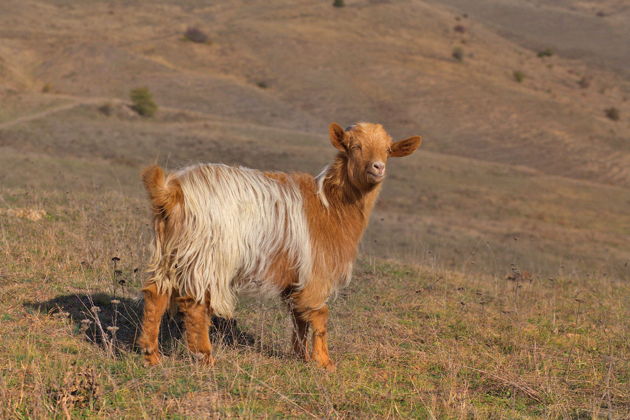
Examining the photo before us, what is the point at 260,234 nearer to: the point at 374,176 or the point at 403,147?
the point at 374,176

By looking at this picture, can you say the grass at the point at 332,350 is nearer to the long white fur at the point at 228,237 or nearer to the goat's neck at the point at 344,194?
the long white fur at the point at 228,237

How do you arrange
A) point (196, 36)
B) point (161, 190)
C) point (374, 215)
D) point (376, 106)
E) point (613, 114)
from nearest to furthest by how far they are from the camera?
point (161, 190), point (374, 215), point (376, 106), point (613, 114), point (196, 36)

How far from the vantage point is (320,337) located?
6.20m

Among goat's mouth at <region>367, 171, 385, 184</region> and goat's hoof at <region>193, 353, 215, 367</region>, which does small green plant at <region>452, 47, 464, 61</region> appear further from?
goat's hoof at <region>193, 353, 215, 367</region>

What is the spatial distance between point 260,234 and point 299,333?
1.09m

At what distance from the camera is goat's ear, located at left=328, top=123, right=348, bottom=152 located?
6469 mm

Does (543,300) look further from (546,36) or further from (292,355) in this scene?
(546,36)

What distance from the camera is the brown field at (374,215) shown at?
5438mm

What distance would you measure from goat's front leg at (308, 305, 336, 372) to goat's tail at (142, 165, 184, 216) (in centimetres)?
162

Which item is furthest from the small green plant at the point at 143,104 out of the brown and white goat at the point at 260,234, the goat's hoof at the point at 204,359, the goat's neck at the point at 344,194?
the goat's hoof at the point at 204,359

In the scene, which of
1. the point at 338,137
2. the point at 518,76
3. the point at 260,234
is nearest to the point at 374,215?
the point at 338,137

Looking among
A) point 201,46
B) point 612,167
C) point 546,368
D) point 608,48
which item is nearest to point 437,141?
point 612,167

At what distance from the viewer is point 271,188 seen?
621cm

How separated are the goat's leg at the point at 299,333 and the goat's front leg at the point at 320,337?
0.37 feet
